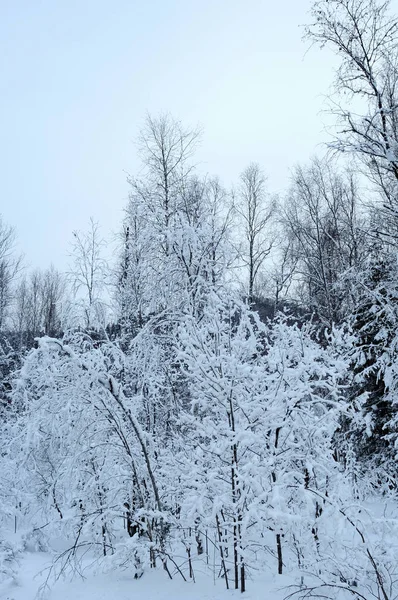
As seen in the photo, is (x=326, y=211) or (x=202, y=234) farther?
(x=326, y=211)

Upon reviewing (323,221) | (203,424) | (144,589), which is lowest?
(144,589)

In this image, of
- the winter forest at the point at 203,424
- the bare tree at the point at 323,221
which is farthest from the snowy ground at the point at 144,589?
the bare tree at the point at 323,221

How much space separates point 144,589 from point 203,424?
2255 mm

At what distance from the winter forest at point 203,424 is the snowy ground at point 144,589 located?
1.5 inches

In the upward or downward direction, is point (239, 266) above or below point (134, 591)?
above

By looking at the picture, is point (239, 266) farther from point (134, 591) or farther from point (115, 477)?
point (134, 591)

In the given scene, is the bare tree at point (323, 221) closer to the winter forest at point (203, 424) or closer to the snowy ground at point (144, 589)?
the winter forest at point (203, 424)

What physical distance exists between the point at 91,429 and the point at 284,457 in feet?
8.64

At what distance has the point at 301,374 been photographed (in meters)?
5.42

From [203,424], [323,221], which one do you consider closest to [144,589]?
[203,424]

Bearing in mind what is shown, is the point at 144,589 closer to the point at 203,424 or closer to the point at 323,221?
the point at 203,424

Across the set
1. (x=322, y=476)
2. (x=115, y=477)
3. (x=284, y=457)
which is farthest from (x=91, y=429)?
(x=322, y=476)

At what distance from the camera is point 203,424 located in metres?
5.28

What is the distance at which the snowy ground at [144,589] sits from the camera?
4.89 m
